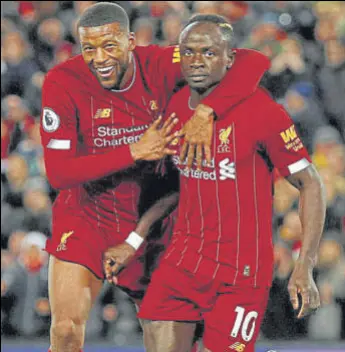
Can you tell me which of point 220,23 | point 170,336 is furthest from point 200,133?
point 170,336

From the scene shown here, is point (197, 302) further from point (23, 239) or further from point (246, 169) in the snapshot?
point (23, 239)

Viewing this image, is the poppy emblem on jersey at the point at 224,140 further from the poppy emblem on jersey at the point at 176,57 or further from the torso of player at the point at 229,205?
the poppy emblem on jersey at the point at 176,57

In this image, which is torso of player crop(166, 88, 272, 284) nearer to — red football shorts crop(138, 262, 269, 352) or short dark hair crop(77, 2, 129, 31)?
red football shorts crop(138, 262, 269, 352)

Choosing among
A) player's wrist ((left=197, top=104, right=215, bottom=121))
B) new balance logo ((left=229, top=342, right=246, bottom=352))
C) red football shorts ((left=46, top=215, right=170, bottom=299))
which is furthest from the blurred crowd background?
player's wrist ((left=197, top=104, right=215, bottom=121))

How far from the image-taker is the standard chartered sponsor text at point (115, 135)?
13.5ft

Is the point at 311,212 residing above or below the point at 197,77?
below

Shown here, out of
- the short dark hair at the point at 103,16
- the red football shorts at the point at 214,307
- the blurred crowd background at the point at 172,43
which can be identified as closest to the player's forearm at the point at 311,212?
the red football shorts at the point at 214,307

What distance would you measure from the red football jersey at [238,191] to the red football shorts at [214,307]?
0.15 feet

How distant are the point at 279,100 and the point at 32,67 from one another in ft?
5.56

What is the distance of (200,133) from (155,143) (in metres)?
0.19

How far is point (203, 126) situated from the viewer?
3.75 m

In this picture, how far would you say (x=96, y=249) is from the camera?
4.16 m

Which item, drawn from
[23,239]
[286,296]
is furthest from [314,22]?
[23,239]

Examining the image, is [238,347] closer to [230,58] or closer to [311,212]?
[311,212]
